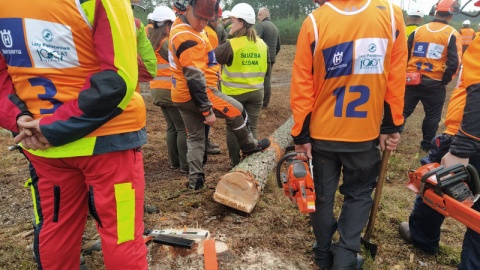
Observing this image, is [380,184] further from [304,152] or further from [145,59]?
[145,59]

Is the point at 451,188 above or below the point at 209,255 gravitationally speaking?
above

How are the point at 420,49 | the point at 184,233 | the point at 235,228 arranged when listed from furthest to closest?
the point at 420,49, the point at 235,228, the point at 184,233

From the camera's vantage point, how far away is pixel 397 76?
90.9 inches

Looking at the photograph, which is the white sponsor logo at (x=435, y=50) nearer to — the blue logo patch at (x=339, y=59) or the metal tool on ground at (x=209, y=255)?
the blue logo patch at (x=339, y=59)

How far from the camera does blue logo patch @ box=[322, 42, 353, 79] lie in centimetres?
220

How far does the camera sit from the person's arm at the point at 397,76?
2283 millimetres

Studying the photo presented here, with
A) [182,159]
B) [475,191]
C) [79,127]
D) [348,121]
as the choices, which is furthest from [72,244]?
[182,159]

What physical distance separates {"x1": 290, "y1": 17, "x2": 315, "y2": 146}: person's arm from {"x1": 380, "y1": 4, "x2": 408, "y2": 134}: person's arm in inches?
21.0

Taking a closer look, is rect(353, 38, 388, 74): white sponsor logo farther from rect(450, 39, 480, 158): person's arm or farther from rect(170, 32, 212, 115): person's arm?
rect(170, 32, 212, 115): person's arm

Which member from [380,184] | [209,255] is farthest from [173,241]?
[380,184]

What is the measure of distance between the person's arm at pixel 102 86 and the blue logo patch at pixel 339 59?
1303 millimetres

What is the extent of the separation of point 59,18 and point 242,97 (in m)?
3.19

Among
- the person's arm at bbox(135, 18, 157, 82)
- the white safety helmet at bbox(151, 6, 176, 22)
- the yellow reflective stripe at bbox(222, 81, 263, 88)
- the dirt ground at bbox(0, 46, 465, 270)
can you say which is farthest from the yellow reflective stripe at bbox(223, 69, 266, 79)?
the person's arm at bbox(135, 18, 157, 82)

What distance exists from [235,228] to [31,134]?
1951 mm
